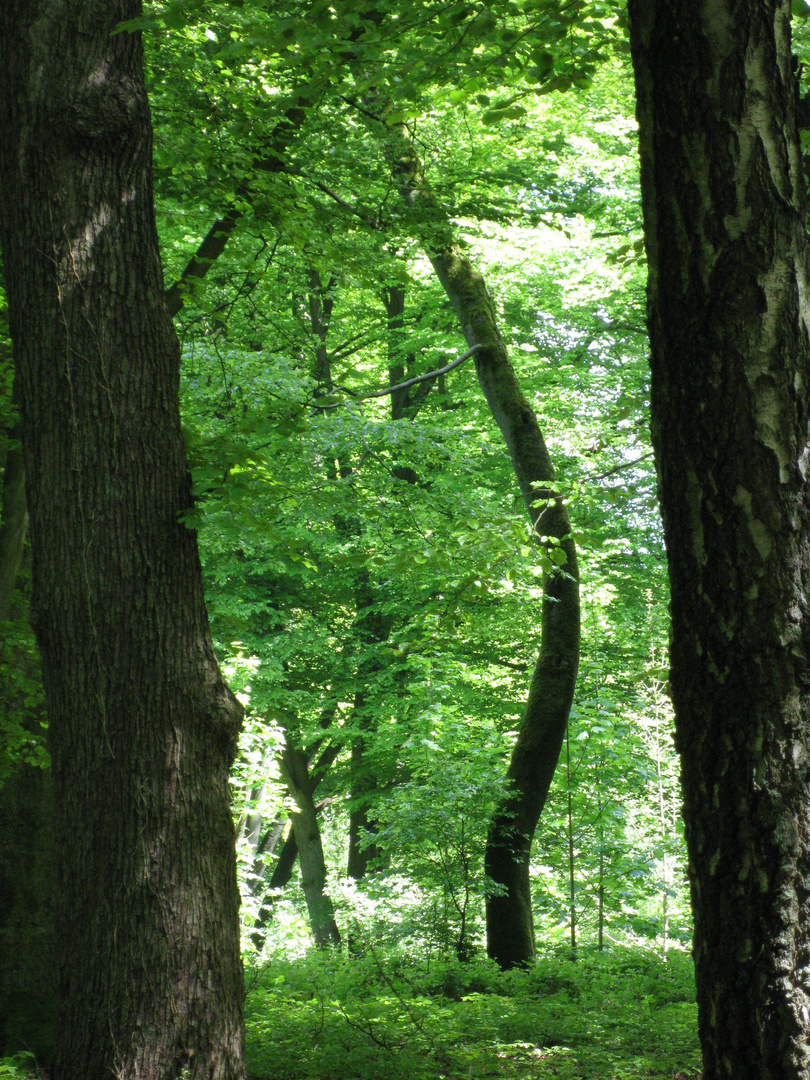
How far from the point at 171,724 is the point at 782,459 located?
2.39 metres

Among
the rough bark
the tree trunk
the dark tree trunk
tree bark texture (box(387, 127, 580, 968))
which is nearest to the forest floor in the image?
tree bark texture (box(387, 127, 580, 968))

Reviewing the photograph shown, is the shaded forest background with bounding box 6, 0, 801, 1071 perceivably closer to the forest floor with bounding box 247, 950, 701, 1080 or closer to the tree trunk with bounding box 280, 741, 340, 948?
the tree trunk with bounding box 280, 741, 340, 948

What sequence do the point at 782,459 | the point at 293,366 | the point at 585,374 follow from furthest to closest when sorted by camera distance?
the point at 585,374
the point at 293,366
the point at 782,459

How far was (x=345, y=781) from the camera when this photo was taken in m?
15.3

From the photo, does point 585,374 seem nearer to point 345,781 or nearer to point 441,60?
point 345,781

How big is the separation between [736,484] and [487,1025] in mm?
3834

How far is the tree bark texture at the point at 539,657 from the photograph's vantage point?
7172 millimetres

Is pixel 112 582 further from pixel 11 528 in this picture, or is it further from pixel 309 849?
pixel 309 849

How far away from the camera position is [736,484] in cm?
207

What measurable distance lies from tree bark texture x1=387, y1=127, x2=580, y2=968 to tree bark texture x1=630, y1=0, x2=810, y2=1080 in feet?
14.3

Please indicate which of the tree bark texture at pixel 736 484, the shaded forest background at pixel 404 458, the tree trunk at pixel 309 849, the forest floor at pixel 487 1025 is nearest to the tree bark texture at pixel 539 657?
the shaded forest background at pixel 404 458

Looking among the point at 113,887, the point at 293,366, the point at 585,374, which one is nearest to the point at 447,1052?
the point at 113,887

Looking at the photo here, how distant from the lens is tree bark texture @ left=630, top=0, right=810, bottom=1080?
6.34 ft

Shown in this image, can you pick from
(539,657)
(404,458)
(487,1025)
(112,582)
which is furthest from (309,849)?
(112,582)
